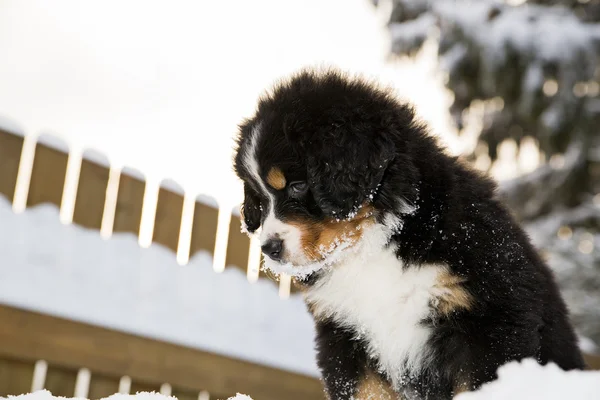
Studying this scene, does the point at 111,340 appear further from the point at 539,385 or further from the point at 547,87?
the point at 547,87

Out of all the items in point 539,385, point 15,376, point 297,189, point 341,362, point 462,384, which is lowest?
point 539,385

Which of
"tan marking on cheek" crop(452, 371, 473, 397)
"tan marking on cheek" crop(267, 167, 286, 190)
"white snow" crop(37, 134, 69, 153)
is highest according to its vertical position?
"white snow" crop(37, 134, 69, 153)

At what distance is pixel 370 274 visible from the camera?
8.23 feet

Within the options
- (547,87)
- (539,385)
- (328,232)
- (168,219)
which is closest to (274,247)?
(328,232)

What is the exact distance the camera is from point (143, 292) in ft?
13.5

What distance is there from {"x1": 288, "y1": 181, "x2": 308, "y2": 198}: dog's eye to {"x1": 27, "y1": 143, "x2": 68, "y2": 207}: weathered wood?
2158 mm

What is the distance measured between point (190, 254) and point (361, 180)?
101 inches

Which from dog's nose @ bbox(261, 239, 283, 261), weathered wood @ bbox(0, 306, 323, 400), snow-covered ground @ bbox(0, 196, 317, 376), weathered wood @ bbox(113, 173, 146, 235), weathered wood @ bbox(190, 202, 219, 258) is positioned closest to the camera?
dog's nose @ bbox(261, 239, 283, 261)

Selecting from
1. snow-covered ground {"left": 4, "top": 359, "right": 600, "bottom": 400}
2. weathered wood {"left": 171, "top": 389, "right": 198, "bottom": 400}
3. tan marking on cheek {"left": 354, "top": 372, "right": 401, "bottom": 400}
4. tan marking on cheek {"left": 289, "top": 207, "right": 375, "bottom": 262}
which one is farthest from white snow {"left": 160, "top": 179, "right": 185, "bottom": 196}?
snow-covered ground {"left": 4, "top": 359, "right": 600, "bottom": 400}

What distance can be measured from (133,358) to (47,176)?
4.08ft

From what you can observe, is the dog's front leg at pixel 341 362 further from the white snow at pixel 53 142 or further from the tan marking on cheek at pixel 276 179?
the white snow at pixel 53 142

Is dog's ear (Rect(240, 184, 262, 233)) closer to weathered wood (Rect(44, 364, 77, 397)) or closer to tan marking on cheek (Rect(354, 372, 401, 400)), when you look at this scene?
tan marking on cheek (Rect(354, 372, 401, 400))

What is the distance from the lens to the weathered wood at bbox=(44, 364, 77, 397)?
3.64 m

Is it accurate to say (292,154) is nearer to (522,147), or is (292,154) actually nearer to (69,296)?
(69,296)
